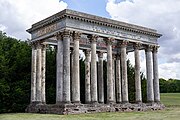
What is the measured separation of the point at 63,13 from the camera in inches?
1629

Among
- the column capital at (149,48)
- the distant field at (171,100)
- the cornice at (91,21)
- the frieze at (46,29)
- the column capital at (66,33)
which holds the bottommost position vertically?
the distant field at (171,100)

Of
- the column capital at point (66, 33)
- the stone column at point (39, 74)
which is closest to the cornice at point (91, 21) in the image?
the column capital at point (66, 33)

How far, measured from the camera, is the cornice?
41.9 metres

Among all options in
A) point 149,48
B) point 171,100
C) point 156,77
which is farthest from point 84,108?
point 171,100

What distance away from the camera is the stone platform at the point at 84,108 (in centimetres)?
3850

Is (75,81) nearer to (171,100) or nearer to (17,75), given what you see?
(17,75)

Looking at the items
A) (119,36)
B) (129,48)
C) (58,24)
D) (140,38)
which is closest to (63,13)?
(58,24)

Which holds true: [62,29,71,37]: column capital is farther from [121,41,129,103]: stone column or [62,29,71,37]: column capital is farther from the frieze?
[121,41,129,103]: stone column

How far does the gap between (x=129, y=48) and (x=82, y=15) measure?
17.7 meters

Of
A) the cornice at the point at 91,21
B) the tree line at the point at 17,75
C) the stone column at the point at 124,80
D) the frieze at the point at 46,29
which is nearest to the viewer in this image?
the cornice at the point at 91,21

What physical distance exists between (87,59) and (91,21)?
429 inches

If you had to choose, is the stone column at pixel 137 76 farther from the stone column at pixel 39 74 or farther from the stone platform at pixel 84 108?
the stone column at pixel 39 74

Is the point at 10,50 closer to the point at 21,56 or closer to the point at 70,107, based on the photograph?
the point at 21,56

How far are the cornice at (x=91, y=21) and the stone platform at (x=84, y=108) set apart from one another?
12.4 m
